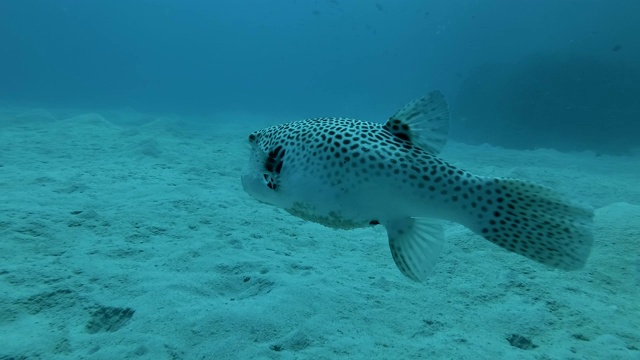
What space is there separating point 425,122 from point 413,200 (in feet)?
1.80

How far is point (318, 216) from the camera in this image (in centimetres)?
205

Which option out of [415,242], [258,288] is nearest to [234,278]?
[258,288]

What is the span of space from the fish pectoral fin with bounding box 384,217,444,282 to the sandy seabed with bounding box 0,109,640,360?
3.52ft

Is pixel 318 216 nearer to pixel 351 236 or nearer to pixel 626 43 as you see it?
pixel 351 236

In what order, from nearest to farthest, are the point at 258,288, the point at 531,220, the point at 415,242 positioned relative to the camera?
Answer: 1. the point at 531,220
2. the point at 415,242
3. the point at 258,288

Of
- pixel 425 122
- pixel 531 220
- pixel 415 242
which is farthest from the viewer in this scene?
pixel 425 122

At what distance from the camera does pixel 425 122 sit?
7.23 ft

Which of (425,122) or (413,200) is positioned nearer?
(413,200)

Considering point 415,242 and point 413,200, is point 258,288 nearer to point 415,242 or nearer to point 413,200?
point 415,242

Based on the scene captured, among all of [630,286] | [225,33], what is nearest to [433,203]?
[630,286]

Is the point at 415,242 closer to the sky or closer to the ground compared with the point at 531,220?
closer to the ground

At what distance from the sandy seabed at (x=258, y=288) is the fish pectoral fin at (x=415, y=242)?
107 centimetres

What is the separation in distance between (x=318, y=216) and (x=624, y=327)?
2.86 m

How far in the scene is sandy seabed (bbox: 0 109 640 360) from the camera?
2.67 meters
